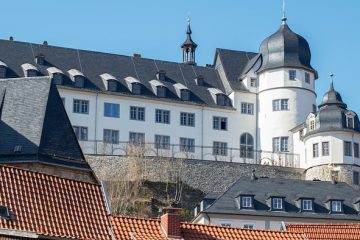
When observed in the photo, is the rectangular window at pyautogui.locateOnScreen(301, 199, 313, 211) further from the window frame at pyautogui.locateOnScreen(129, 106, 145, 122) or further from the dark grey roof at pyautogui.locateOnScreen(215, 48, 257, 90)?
the dark grey roof at pyautogui.locateOnScreen(215, 48, 257, 90)

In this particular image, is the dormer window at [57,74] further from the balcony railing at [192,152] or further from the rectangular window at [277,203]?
the rectangular window at [277,203]

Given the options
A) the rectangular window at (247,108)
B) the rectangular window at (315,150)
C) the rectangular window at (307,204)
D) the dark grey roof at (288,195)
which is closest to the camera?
the dark grey roof at (288,195)

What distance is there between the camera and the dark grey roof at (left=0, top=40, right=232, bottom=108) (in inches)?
3216

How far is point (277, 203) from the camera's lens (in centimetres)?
6681

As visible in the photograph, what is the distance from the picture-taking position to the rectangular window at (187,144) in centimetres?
8101

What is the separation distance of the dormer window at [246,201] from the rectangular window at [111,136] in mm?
16027

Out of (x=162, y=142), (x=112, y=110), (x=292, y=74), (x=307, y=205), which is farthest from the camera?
(x=292, y=74)

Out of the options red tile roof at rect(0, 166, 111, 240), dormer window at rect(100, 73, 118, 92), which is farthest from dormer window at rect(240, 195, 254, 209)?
red tile roof at rect(0, 166, 111, 240)

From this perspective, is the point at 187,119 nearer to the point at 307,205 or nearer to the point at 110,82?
the point at 110,82

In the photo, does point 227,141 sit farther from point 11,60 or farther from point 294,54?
point 11,60

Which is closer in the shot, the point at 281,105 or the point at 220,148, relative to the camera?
the point at 220,148

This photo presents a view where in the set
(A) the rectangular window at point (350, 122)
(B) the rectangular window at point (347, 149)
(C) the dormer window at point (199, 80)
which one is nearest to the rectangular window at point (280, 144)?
(B) the rectangular window at point (347, 149)

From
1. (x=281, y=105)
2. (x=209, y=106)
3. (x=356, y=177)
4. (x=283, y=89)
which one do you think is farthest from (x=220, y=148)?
(x=356, y=177)

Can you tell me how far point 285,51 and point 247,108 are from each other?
5.74m
